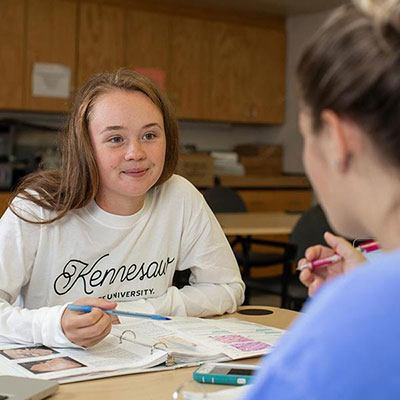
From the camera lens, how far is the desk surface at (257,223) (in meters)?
3.56

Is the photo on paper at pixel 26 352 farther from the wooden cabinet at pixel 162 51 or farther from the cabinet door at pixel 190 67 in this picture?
the cabinet door at pixel 190 67

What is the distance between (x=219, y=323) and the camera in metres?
1.62

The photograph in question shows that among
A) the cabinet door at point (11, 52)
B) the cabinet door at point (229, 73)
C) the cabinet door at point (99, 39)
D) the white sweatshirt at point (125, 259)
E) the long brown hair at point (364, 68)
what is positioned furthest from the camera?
the cabinet door at point (229, 73)

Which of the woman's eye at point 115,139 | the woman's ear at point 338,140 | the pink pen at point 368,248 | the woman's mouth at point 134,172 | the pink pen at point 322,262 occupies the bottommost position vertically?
the pink pen at point 322,262

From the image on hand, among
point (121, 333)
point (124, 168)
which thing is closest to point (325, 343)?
point (121, 333)

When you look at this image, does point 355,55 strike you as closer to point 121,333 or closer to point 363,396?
point 363,396

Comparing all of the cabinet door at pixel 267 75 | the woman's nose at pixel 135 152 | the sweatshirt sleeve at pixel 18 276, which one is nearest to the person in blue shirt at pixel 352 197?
the sweatshirt sleeve at pixel 18 276

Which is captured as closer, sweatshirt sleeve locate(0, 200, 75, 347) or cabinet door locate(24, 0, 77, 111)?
sweatshirt sleeve locate(0, 200, 75, 347)

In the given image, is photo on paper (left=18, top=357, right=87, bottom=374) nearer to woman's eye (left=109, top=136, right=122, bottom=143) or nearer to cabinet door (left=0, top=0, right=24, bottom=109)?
woman's eye (left=109, top=136, right=122, bottom=143)

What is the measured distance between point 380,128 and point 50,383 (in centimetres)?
72

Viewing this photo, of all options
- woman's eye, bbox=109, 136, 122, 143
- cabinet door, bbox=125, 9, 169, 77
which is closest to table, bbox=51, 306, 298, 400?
woman's eye, bbox=109, 136, 122, 143

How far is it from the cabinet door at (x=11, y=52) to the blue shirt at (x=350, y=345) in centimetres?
519

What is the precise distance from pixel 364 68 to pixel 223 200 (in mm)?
3919

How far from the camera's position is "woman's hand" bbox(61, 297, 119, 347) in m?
1.33
